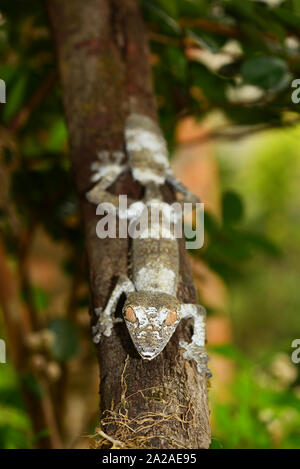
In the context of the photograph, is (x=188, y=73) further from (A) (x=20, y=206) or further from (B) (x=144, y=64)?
(A) (x=20, y=206)

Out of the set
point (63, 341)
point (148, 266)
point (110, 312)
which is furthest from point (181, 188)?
point (63, 341)

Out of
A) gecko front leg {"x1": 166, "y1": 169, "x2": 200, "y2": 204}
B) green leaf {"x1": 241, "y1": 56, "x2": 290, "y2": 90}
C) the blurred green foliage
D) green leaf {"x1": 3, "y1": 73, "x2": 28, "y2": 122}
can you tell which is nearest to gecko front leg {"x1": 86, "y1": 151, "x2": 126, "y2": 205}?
gecko front leg {"x1": 166, "y1": 169, "x2": 200, "y2": 204}

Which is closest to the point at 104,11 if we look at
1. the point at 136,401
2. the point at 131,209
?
the point at 131,209

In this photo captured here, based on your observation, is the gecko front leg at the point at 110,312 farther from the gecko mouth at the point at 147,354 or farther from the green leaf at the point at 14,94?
the green leaf at the point at 14,94

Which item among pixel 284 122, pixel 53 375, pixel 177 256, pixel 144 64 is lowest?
pixel 53 375

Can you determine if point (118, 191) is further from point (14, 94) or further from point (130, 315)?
point (14, 94)

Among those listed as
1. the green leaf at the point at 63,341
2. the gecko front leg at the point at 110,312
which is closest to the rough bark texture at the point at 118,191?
the gecko front leg at the point at 110,312
